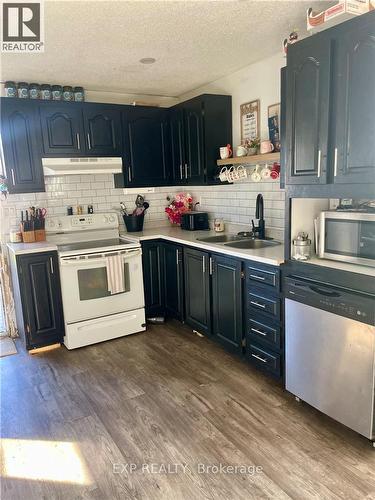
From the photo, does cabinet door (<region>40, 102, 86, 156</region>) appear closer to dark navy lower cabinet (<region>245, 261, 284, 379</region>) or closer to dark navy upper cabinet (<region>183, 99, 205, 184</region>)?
dark navy upper cabinet (<region>183, 99, 205, 184</region>)

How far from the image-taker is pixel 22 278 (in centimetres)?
324

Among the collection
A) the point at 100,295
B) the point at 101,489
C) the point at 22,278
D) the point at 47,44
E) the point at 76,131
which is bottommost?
the point at 101,489

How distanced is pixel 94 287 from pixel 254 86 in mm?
2341

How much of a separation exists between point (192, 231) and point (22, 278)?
5.71 feet

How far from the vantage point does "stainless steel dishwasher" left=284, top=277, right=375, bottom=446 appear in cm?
195

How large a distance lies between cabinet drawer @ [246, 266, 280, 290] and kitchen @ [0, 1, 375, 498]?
0.05ft

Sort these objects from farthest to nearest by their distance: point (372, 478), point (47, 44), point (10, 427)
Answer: point (47, 44) → point (10, 427) → point (372, 478)

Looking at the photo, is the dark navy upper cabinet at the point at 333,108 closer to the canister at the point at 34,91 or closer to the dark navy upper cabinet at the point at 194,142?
the dark navy upper cabinet at the point at 194,142

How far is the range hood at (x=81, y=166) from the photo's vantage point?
11.7 ft

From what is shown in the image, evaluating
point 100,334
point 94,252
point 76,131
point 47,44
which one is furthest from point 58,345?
point 47,44

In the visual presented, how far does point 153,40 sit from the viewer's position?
2611 mm

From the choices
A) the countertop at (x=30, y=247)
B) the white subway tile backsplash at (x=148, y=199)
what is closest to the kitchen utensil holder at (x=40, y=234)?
the countertop at (x=30, y=247)

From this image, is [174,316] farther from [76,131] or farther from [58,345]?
[76,131]

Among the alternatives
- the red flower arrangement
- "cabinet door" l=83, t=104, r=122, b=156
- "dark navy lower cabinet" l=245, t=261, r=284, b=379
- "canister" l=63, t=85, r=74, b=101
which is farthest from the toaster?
"canister" l=63, t=85, r=74, b=101
